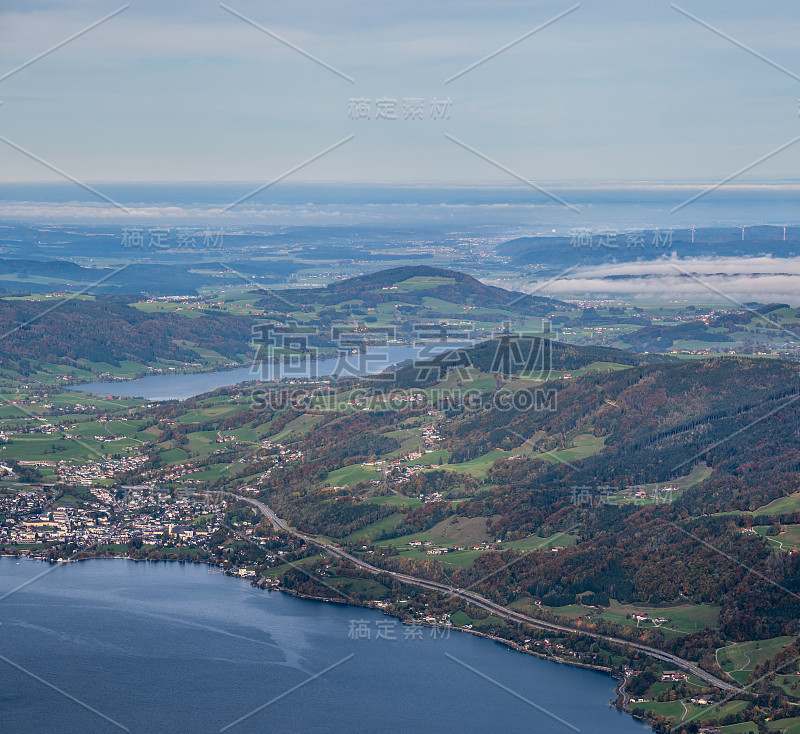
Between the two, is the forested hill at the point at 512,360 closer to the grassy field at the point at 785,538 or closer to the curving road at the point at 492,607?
the curving road at the point at 492,607

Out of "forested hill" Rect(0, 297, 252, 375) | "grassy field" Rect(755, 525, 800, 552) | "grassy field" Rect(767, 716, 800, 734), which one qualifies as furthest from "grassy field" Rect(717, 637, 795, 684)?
"forested hill" Rect(0, 297, 252, 375)

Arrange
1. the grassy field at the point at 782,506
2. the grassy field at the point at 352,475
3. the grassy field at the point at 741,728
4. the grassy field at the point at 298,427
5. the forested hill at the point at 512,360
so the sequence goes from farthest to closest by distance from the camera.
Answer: the forested hill at the point at 512,360
the grassy field at the point at 298,427
the grassy field at the point at 352,475
the grassy field at the point at 782,506
the grassy field at the point at 741,728

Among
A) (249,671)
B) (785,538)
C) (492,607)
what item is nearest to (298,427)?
(492,607)

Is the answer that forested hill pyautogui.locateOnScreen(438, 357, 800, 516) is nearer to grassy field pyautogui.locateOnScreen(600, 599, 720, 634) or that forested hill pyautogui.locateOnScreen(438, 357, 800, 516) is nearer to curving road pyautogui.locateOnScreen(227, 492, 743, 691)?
curving road pyautogui.locateOnScreen(227, 492, 743, 691)

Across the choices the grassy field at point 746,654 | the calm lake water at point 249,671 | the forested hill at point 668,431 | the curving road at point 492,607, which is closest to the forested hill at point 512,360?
the forested hill at point 668,431

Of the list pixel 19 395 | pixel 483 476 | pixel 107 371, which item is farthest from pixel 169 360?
pixel 483 476

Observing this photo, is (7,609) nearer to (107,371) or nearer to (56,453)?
(56,453)

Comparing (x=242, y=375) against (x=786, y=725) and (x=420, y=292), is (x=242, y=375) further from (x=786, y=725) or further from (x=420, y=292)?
(x=786, y=725)
